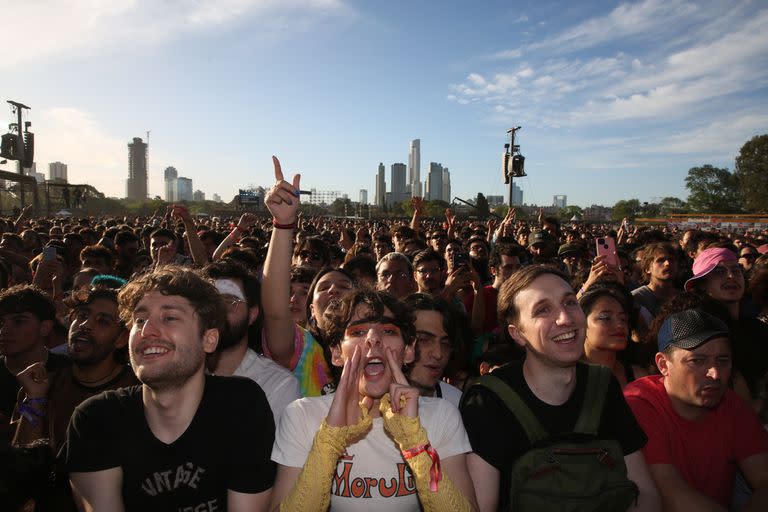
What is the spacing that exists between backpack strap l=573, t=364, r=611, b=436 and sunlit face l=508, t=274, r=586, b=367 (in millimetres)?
156

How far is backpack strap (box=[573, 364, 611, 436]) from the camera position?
2096 millimetres

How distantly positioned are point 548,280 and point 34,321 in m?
3.65

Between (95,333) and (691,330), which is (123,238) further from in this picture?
(691,330)

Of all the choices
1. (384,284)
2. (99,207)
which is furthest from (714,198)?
(99,207)

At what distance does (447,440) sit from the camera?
203 centimetres

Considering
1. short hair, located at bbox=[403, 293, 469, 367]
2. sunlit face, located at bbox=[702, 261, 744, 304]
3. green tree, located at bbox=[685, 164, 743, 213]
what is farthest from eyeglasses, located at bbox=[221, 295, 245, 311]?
green tree, located at bbox=[685, 164, 743, 213]

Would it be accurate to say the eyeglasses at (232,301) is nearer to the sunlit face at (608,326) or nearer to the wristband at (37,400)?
the wristband at (37,400)

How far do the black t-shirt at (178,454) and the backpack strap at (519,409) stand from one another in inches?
42.5

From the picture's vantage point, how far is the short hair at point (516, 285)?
2.40 meters

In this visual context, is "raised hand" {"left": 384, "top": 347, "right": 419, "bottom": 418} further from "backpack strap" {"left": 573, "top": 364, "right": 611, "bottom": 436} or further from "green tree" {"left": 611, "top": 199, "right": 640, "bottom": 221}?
"green tree" {"left": 611, "top": 199, "right": 640, "bottom": 221}

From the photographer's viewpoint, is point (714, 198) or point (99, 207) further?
point (99, 207)

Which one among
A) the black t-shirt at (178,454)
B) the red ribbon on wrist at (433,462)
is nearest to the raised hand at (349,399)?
the red ribbon on wrist at (433,462)

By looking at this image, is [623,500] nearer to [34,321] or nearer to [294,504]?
[294,504]

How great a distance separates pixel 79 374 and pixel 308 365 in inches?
55.9
